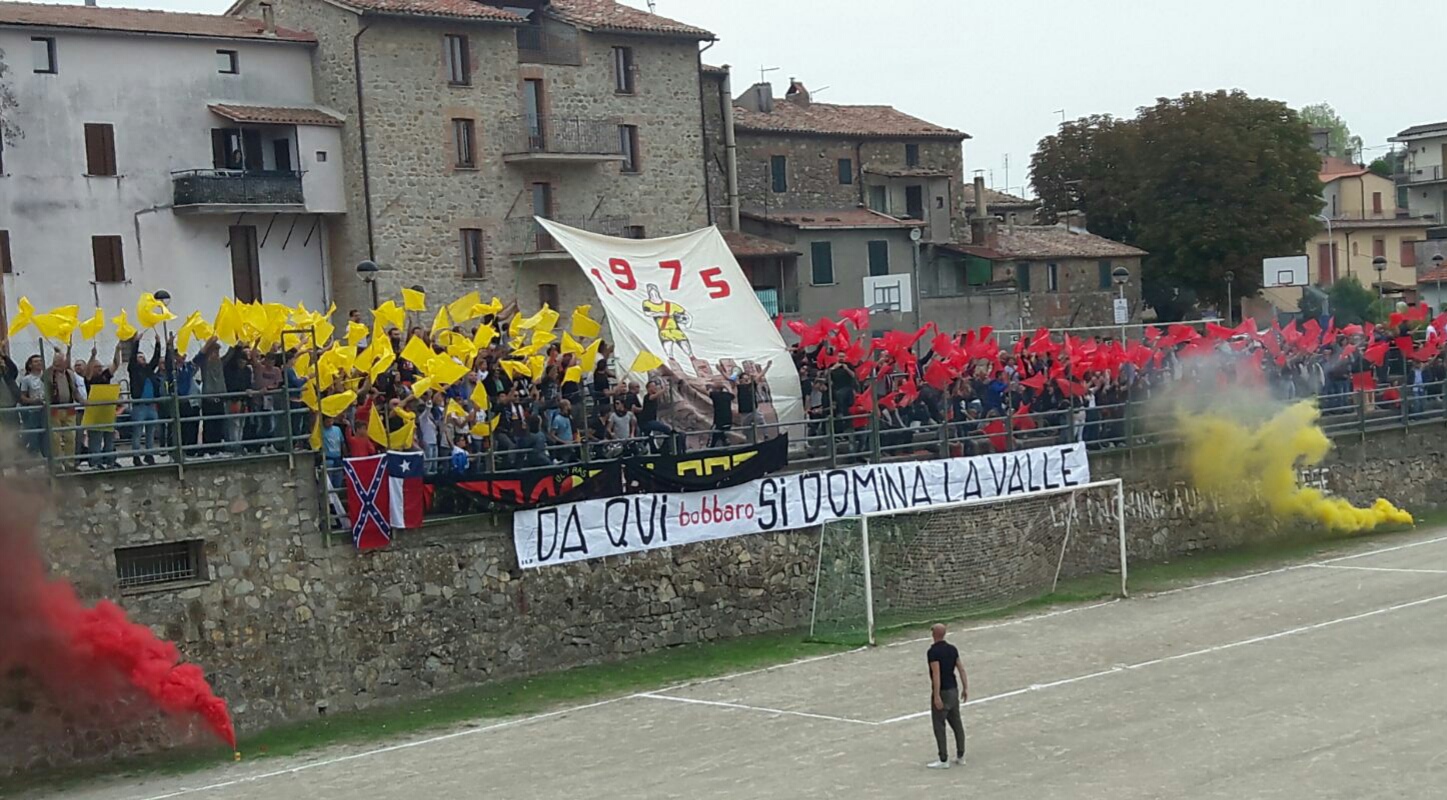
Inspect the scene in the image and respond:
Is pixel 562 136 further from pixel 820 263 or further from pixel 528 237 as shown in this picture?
pixel 820 263

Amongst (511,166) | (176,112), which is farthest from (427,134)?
(176,112)

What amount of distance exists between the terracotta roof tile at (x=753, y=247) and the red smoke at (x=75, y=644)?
3899cm

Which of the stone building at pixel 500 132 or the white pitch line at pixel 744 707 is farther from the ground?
the stone building at pixel 500 132

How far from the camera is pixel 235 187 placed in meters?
47.6

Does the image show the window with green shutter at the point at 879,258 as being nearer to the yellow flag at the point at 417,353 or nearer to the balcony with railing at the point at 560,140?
the balcony with railing at the point at 560,140

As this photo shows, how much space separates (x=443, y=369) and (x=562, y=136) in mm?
31561

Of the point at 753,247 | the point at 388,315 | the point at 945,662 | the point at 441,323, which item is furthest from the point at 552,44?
the point at 945,662

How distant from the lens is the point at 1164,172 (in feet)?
245

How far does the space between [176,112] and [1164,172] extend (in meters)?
43.2

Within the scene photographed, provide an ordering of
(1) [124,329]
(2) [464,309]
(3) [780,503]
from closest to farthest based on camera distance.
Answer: (1) [124,329] < (2) [464,309] < (3) [780,503]

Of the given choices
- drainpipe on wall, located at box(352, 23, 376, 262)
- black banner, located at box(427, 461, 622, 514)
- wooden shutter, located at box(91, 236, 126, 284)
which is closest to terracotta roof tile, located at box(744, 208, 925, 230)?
drainpipe on wall, located at box(352, 23, 376, 262)

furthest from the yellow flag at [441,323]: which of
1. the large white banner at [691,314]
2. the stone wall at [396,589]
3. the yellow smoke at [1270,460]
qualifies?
the yellow smoke at [1270,460]

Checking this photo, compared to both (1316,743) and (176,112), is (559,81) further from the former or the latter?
(1316,743)

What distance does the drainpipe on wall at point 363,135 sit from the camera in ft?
160
